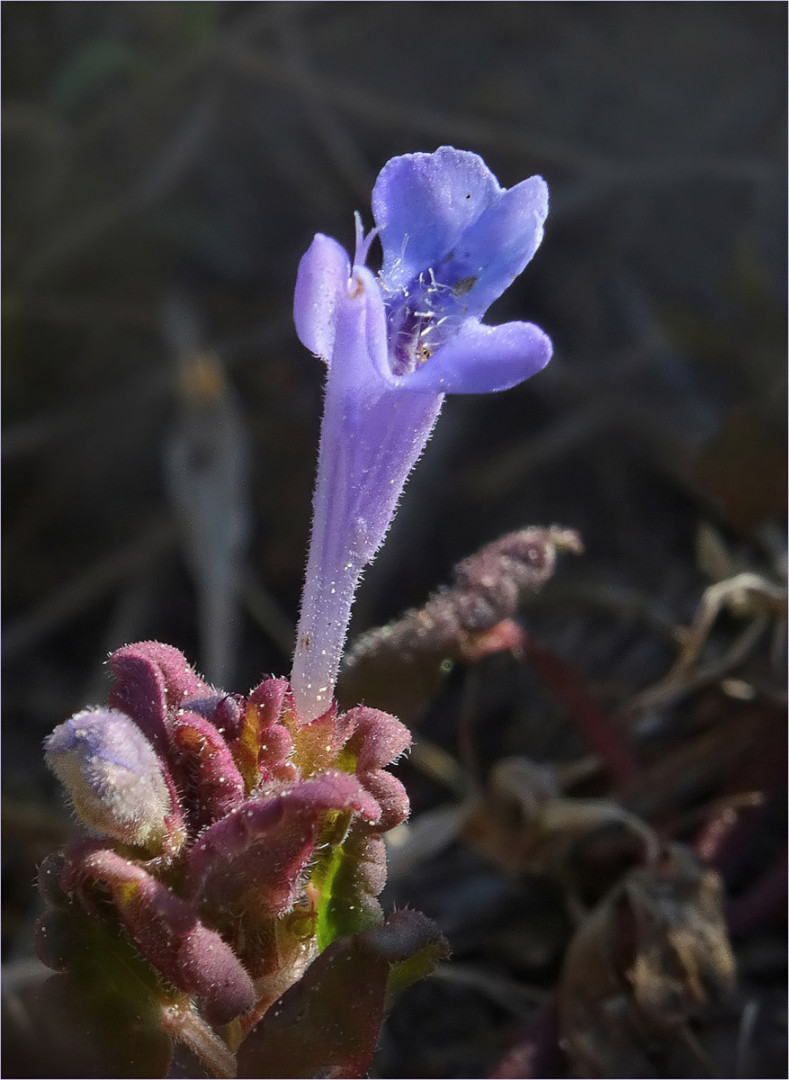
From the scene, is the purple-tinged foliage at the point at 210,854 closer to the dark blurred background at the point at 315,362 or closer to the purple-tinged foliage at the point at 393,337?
the purple-tinged foliage at the point at 393,337

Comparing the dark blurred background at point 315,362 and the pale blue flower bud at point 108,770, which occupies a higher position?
the dark blurred background at point 315,362

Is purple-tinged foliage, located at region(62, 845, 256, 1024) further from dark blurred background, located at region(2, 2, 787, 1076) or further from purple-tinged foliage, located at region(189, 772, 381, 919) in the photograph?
dark blurred background, located at region(2, 2, 787, 1076)

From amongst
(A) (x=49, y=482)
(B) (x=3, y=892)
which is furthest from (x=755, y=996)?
(A) (x=49, y=482)

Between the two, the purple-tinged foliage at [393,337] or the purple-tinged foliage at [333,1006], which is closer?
the purple-tinged foliage at [393,337]

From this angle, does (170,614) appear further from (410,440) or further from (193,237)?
(410,440)

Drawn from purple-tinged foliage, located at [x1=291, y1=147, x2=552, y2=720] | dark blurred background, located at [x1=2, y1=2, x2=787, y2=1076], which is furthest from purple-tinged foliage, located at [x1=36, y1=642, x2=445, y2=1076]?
dark blurred background, located at [x1=2, y1=2, x2=787, y2=1076]

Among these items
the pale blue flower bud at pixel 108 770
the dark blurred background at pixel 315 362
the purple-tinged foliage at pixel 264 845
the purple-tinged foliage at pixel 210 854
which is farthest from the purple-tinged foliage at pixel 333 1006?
the dark blurred background at pixel 315 362

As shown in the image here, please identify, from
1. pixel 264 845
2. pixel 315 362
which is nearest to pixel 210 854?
pixel 264 845

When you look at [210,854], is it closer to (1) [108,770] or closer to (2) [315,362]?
(1) [108,770]
